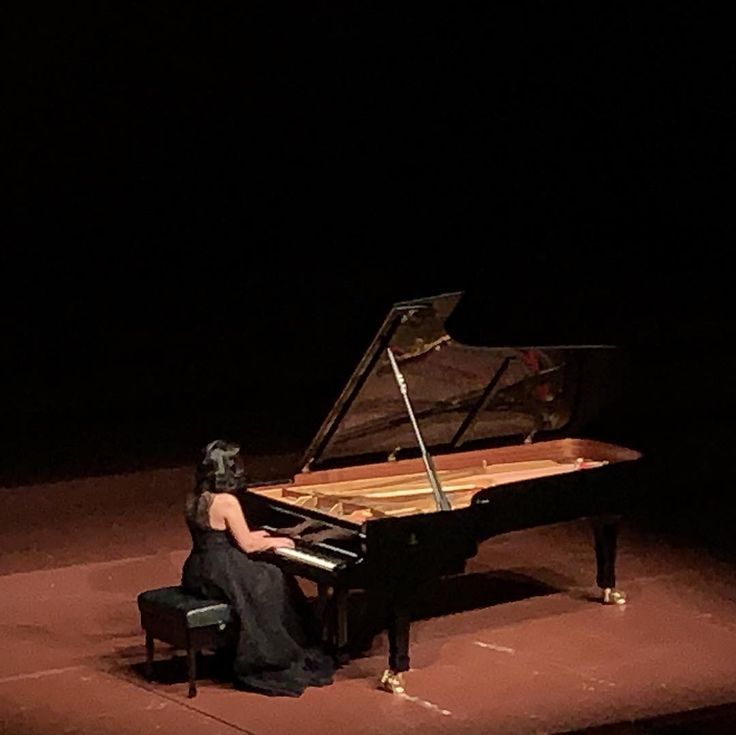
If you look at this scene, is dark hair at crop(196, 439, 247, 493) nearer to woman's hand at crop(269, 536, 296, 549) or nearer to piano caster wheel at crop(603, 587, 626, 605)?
woman's hand at crop(269, 536, 296, 549)

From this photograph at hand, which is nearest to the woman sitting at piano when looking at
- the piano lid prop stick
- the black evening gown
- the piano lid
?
the black evening gown

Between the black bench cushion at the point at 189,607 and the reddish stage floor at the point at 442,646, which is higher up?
the black bench cushion at the point at 189,607

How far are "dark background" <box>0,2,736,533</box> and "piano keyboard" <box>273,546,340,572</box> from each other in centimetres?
382

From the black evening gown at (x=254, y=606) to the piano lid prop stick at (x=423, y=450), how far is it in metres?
0.55

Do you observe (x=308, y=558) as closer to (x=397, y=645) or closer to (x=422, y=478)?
(x=397, y=645)

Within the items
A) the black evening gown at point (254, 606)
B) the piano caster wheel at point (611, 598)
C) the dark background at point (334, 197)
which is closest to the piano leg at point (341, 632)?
the black evening gown at point (254, 606)

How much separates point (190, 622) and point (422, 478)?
127 centimetres

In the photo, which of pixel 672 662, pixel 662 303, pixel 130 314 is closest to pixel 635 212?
pixel 662 303

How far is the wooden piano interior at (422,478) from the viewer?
19.1 ft

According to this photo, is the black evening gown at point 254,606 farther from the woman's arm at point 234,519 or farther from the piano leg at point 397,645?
the piano leg at point 397,645

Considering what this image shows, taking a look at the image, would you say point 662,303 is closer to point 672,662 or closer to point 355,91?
point 355,91

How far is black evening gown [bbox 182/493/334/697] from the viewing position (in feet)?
17.4

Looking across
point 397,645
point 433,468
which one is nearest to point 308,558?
point 397,645

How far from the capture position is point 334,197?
10477mm
